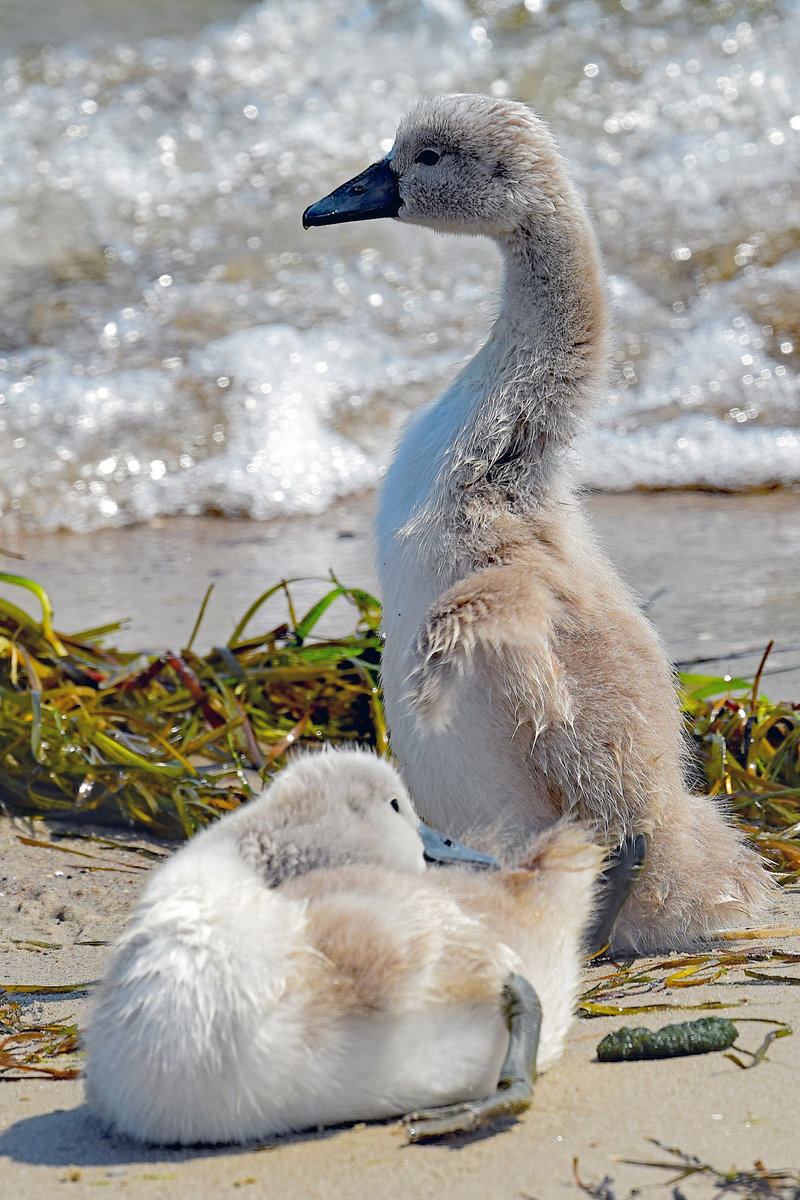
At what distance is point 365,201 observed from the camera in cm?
417

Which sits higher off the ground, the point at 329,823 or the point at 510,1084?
the point at 329,823

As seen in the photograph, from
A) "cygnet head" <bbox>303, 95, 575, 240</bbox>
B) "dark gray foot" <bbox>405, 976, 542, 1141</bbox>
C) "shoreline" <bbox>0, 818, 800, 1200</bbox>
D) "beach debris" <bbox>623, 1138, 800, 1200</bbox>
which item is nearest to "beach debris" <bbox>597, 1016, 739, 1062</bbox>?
"shoreline" <bbox>0, 818, 800, 1200</bbox>

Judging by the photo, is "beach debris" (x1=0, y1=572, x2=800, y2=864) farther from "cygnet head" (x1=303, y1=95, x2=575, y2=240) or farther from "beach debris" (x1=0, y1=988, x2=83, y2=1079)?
"cygnet head" (x1=303, y1=95, x2=575, y2=240)

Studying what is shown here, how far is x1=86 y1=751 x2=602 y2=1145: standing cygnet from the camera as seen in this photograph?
238 centimetres

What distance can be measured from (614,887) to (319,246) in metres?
7.77

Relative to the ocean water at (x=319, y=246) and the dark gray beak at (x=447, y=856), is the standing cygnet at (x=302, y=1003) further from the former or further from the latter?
the ocean water at (x=319, y=246)

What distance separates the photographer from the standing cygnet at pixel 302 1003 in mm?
2377

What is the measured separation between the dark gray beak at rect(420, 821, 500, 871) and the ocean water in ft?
15.2

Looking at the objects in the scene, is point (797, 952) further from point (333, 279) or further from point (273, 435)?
point (333, 279)

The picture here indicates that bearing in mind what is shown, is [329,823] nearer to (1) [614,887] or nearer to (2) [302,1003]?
(2) [302,1003]

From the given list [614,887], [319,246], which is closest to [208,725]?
[614,887]

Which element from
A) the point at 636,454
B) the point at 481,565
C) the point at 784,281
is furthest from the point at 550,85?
the point at 481,565

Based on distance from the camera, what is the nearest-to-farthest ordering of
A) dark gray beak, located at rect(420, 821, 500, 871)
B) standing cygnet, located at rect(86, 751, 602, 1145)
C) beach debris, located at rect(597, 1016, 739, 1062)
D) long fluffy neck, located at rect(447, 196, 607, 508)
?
1. standing cygnet, located at rect(86, 751, 602, 1145)
2. beach debris, located at rect(597, 1016, 739, 1062)
3. dark gray beak, located at rect(420, 821, 500, 871)
4. long fluffy neck, located at rect(447, 196, 607, 508)

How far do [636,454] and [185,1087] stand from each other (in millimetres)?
6560
